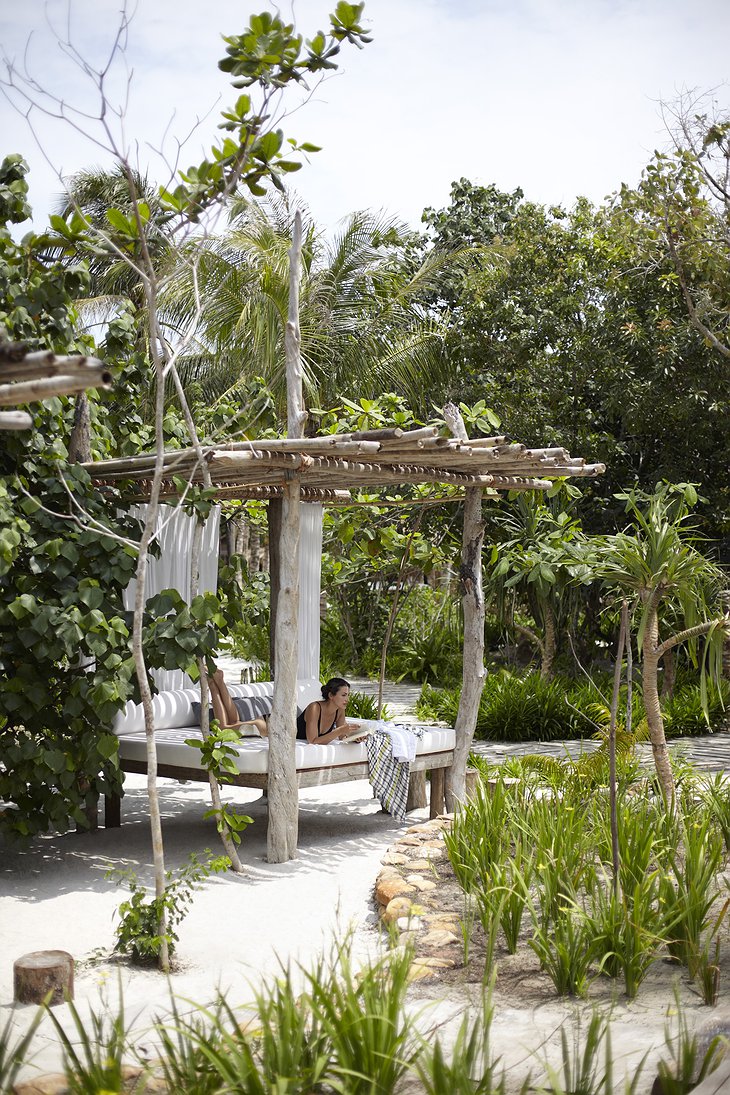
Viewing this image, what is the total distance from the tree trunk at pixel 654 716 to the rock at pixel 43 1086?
3351mm

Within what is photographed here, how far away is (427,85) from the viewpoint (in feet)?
30.7

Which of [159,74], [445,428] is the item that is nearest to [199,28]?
[159,74]

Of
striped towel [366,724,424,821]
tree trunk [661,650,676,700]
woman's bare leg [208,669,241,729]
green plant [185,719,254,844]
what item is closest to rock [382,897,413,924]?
green plant [185,719,254,844]

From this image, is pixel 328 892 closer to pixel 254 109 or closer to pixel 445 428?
pixel 445 428

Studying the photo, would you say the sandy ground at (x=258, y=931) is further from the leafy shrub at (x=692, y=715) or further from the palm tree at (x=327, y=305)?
the palm tree at (x=327, y=305)

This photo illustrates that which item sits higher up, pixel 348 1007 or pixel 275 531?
pixel 275 531

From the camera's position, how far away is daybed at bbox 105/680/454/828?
19.9 ft

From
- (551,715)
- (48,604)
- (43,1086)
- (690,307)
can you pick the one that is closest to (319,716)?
(48,604)

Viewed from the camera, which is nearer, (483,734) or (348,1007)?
(348,1007)

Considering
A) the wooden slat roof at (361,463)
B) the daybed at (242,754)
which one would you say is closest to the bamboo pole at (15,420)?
the wooden slat roof at (361,463)

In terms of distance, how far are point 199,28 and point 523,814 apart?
5440 millimetres

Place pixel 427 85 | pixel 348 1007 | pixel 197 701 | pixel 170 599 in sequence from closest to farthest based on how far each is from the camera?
pixel 348 1007
pixel 170 599
pixel 197 701
pixel 427 85

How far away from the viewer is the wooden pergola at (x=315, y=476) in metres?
5.35

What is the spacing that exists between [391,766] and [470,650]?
3.17 feet
